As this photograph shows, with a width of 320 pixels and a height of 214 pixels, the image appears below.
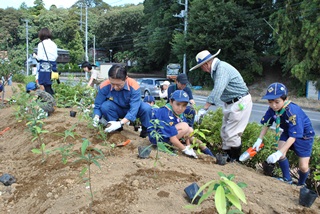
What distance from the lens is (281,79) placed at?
23734 millimetres

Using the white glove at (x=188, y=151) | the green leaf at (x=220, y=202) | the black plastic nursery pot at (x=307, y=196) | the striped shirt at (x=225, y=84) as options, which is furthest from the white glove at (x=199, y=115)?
the green leaf at (x=220, y=202)

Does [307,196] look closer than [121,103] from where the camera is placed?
Yes

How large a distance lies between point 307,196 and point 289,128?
1031mm

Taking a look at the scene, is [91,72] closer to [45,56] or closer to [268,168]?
[45,56]

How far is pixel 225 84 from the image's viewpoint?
12.5 feet

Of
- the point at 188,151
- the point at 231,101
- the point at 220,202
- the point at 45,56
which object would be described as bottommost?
the point at 188,151

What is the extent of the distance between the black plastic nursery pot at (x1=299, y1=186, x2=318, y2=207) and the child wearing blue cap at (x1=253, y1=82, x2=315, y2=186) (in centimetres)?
73

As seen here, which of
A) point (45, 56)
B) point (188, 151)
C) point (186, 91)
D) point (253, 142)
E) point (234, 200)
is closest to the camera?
point (234, 200)

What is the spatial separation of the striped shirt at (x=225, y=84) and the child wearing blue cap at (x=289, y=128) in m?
0.57

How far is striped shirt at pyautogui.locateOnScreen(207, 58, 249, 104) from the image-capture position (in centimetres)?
377

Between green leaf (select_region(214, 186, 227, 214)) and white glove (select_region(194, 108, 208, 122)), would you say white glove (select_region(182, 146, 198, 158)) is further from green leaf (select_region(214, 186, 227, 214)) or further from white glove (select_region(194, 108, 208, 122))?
green leaf (select_region(214, 186, 227, 214))

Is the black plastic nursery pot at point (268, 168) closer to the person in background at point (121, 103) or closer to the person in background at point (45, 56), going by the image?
the person in background at point (121, 103)

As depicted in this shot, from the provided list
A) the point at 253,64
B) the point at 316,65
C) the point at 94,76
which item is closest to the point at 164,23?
the point at 253,64

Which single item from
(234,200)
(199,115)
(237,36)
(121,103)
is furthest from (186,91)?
(237,36)
